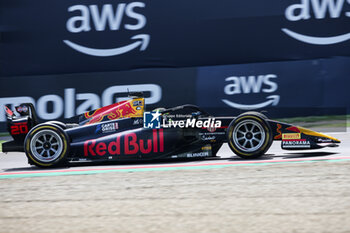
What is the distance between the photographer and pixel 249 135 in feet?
20.4

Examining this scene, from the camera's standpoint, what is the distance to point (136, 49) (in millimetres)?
11750

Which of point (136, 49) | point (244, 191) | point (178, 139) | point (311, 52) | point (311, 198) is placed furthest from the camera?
point (136, 49)

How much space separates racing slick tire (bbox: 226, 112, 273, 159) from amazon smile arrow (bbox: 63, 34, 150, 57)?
604 centimetres

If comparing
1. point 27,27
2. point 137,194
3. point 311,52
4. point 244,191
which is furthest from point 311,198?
point 27,27

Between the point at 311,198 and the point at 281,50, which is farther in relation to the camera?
the point at 281,50

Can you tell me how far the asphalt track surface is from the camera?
12.0 feet

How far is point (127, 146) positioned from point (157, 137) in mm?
423

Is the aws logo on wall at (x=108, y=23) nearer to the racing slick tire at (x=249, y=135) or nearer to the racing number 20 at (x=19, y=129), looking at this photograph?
the racing number 20 at (x=19, y=129)

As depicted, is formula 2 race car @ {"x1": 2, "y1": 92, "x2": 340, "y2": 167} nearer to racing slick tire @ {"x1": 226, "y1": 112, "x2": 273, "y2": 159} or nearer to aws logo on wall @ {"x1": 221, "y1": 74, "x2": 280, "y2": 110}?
racing slick tire @ {"x1": 226, "y1": 112, "x2": 273, "y2": 159}

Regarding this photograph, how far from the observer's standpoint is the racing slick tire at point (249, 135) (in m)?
6.09

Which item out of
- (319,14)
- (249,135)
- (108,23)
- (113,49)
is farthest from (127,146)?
(319,14)

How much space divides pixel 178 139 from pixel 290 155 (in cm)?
158

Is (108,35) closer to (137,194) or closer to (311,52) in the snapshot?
(311,52)

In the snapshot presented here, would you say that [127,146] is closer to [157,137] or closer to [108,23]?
[157,137]
